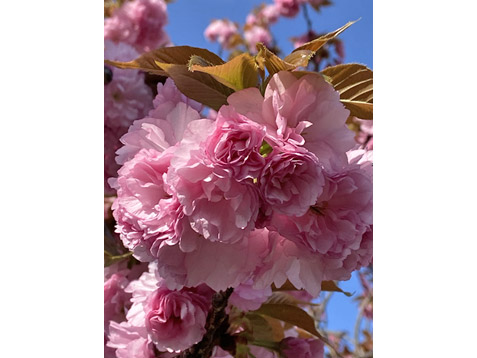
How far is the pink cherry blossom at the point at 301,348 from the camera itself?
→ 2.37 ft

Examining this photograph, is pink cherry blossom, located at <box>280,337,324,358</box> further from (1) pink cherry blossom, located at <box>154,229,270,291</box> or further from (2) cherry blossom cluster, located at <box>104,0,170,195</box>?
(2) cherry blossom cluster, located at <box>104,0,170,195</box>

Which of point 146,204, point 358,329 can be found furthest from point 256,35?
point 358,329

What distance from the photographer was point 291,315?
0.75 meters

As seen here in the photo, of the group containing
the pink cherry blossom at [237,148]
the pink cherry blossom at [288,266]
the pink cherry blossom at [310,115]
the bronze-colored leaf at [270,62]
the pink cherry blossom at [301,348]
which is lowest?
the pink cherry blossom at [301,348]

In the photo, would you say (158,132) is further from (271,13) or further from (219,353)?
(271,13)

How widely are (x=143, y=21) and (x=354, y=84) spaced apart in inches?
42.2

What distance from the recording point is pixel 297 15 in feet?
3.40

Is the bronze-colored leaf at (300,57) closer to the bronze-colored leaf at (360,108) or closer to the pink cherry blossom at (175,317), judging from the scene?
the bronze-colored leaf at (360,108)

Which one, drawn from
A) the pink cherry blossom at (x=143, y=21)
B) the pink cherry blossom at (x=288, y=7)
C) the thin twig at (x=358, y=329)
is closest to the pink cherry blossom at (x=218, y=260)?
the pink cherry blossom at (x=288, y=7)
